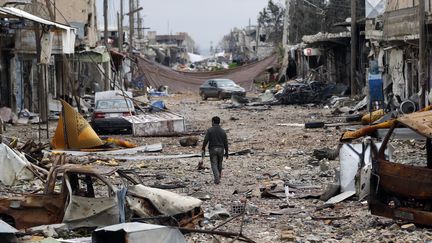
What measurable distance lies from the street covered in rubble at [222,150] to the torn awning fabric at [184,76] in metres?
4.41

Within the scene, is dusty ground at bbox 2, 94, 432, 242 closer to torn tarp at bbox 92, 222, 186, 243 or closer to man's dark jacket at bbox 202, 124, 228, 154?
man's dark jacket at bbox 202, 124, 228, 154

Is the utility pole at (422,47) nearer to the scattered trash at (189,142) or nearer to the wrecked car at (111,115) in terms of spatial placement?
the scattered trash at (189,142)

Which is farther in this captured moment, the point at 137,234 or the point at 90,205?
the point at 90,205

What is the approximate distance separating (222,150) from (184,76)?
1784 inches

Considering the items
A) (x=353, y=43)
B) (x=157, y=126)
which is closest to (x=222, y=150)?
(x=157, y=126)

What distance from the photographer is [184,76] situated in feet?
205

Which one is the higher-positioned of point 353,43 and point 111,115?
point 353,43

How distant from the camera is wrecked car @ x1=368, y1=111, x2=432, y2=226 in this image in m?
11.1

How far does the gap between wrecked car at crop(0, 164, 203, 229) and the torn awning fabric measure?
162 feet

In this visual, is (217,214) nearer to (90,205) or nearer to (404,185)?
(90,205)

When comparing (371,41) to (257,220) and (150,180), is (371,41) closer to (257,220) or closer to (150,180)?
(150,180)

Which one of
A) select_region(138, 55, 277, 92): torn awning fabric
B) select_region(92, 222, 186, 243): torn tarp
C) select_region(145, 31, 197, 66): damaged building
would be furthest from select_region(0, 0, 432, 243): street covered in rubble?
select_region(145, 31, 197, 66): damaged building

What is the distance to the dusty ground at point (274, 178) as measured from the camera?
11820 mm

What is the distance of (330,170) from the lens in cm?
1861
